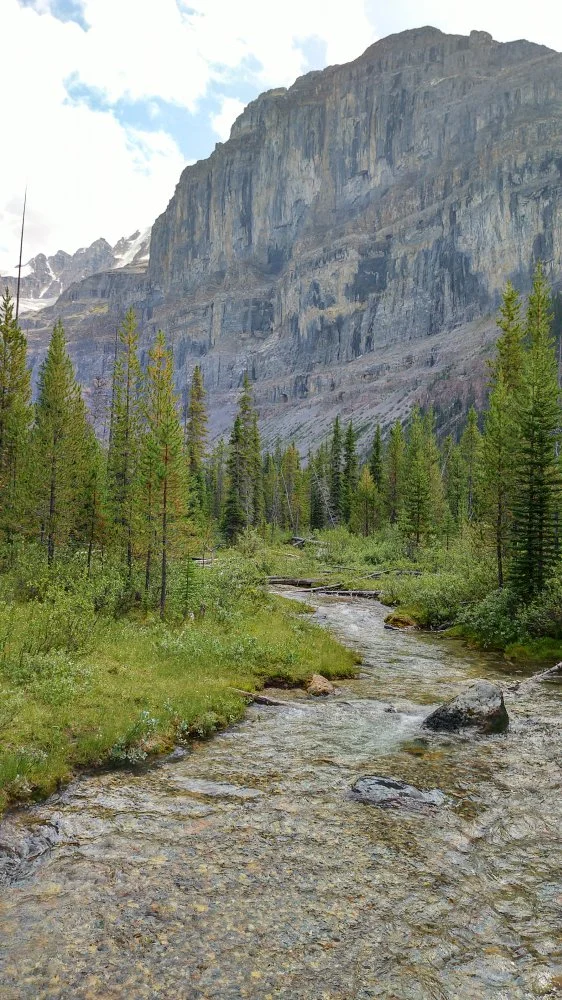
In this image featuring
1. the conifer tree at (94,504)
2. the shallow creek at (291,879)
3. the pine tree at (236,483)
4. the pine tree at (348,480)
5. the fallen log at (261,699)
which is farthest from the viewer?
the pine tree at (348,480)

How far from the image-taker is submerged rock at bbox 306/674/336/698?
53.0 ft

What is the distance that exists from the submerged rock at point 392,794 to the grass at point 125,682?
4227 mm

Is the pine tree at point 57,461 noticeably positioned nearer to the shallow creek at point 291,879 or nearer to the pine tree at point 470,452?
the shallow creek at point 291,879

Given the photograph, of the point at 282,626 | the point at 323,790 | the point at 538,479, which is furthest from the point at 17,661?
the point at 538,479

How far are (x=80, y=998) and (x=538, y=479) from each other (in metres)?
23.9

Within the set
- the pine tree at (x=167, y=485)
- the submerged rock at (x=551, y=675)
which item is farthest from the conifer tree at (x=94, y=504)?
the submerged rock at (x=551, y=675)

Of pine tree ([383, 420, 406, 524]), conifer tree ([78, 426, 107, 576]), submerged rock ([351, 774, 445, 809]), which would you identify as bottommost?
submerged rock ([351, 774, 445, 809])

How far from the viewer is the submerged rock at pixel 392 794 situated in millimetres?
9188

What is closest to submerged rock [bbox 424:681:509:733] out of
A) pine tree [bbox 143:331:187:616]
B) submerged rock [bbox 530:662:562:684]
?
submerged rock [bbox 530:662:562:684]

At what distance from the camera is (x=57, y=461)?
96.4ft

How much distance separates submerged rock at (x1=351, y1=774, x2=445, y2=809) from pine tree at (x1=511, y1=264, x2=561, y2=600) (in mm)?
16577

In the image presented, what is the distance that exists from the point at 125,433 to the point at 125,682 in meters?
22.7

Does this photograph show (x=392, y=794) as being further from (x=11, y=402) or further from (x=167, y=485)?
(x=11, y=402)

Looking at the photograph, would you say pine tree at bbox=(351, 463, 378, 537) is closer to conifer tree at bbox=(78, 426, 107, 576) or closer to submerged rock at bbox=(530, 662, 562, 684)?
conifer tree at bbox=(78, 426, 107, 576)
